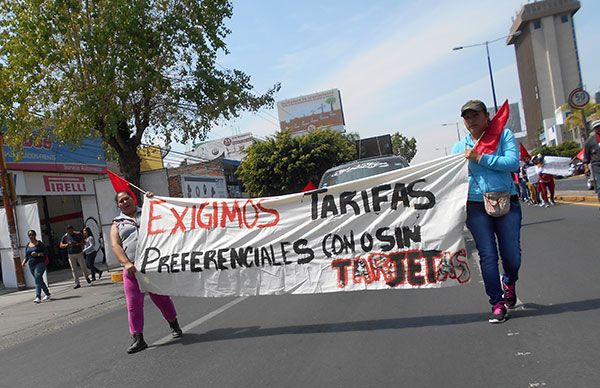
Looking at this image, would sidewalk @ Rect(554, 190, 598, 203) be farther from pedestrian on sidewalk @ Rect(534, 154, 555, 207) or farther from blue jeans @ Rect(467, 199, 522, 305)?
blue jeans @ Rect(467, 199, 522, 305)

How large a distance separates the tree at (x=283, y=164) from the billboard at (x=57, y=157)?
31.1ft

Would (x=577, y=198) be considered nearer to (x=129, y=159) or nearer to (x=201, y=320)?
(x=129, y=159)

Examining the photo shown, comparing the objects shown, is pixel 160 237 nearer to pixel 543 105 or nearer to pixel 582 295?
pixel 582 295

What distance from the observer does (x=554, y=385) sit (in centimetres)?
372

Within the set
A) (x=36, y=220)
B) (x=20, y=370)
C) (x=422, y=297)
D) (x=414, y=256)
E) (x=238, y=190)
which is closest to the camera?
(x=414, y=256)

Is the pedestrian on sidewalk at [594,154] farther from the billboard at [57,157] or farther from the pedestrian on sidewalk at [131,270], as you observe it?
the billboard at [57,157]

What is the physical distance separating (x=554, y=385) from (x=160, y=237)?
4.20 m

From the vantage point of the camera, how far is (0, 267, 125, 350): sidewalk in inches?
388

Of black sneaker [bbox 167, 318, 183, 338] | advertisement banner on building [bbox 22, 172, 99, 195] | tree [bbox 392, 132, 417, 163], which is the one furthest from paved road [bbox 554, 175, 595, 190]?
tree [bbox 392, 132, 417, 163]

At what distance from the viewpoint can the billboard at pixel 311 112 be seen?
256ft

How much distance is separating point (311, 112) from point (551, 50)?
6911 centimetres

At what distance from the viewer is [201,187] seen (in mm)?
30641

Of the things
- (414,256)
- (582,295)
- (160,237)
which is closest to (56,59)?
(160,237)

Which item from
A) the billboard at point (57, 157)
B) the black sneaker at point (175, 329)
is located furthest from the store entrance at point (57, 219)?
the black sneaker at point (175, 329)
